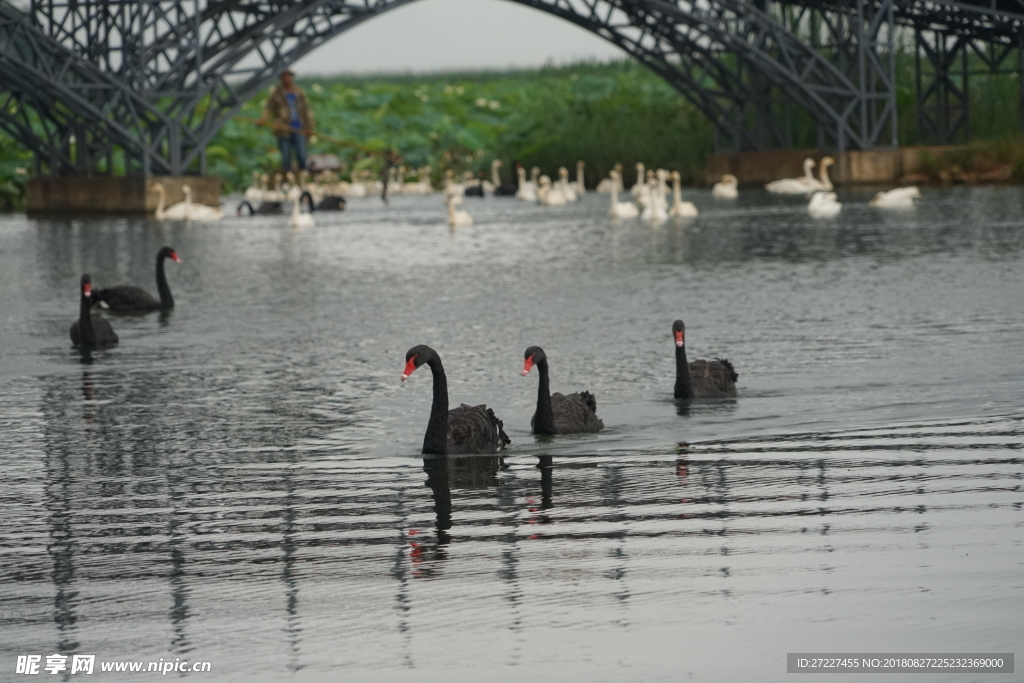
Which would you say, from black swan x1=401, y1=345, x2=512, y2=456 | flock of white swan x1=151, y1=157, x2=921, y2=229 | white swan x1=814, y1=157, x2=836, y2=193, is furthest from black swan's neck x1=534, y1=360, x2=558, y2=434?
white swan x1=814, y1=157, x2=836, y2=193

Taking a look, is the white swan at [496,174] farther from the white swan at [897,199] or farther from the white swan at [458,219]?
the white swan at [897,199]

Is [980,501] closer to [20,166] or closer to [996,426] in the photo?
[996,426]

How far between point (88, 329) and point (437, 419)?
795 centimetres

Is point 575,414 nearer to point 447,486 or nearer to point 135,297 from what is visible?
point 447,486

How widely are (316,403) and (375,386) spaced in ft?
3.09

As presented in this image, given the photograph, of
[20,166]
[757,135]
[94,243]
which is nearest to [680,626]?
[94,243]

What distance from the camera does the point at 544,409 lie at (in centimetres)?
1125

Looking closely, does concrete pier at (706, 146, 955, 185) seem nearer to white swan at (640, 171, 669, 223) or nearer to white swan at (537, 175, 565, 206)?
white swan at (537, 175, 565, 206)

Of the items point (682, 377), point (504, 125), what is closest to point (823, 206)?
point (682, 377)

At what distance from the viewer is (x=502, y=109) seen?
336 ft

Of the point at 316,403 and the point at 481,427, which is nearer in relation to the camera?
the point at 481,427

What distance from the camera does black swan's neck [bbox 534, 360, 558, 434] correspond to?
11164 millimetres

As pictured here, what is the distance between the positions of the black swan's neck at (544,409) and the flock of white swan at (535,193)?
27.5 metres

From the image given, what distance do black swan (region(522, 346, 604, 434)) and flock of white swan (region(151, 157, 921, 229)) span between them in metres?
27.0
